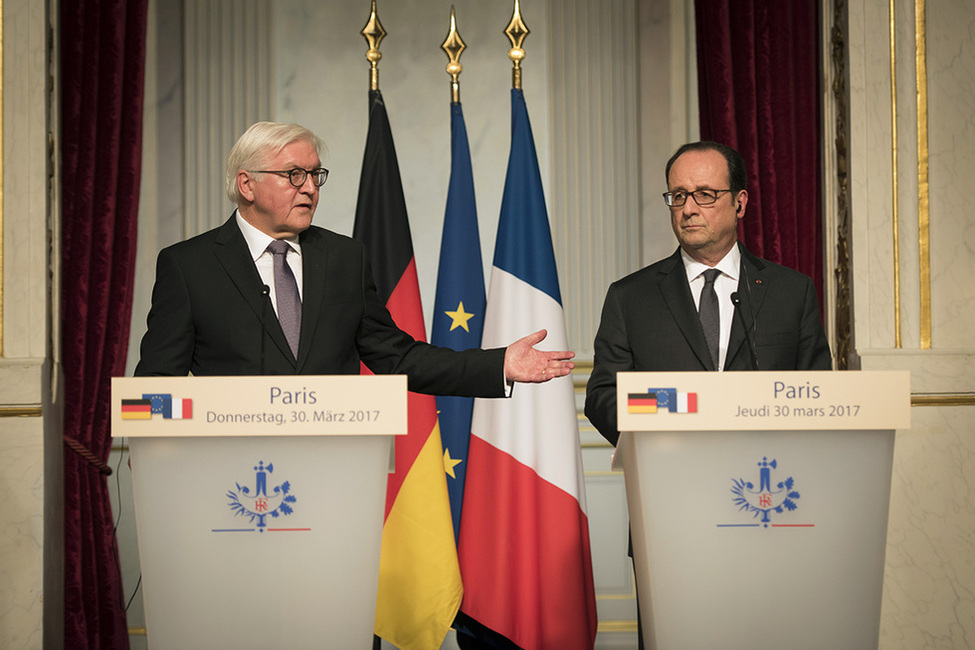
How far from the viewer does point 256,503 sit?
1.78 meters

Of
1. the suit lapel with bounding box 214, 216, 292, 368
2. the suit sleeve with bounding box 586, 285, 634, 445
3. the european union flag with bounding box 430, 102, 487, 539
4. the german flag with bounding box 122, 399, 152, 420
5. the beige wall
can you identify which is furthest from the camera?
the european union flag with bounding box 430, 102, 487, 539

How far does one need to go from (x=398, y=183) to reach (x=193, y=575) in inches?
79.1

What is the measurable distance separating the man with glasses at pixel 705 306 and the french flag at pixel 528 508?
2.73 ft

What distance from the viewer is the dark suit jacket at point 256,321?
7.36 feet

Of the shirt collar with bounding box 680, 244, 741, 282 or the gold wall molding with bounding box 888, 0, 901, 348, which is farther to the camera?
the gold wall molding with bounding box 888, 0, 901, 348

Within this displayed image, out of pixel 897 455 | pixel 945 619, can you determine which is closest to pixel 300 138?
pixel 897 455

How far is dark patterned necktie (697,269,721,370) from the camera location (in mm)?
2398

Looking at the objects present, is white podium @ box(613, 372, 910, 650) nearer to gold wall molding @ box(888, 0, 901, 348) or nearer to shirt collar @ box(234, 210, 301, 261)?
shirt collar @ box(234, 210, 301, 261)

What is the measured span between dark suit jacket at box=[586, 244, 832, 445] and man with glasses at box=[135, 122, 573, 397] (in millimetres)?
251

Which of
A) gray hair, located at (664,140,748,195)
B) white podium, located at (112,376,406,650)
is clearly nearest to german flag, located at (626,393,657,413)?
white podium, located at (112,376,406,650)

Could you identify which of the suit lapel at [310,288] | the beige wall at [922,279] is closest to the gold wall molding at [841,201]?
the beige wall at [922,279]

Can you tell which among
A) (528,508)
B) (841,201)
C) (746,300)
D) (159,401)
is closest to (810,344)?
(746,300)

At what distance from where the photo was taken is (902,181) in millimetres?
3176

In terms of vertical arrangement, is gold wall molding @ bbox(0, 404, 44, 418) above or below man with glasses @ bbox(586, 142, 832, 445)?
below
